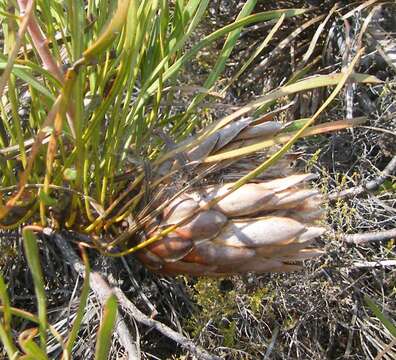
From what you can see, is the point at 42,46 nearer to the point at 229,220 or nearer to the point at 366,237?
the point at 229,220

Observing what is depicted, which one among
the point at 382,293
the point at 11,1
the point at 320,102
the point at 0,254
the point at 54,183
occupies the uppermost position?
the point at 11,1

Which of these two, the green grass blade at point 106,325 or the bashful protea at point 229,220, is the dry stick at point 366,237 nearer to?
the bashful protea at point 229,220

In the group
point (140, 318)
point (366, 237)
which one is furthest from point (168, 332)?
point (366, 237)

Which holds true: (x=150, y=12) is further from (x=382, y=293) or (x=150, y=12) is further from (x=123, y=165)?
(x=382, y=293)

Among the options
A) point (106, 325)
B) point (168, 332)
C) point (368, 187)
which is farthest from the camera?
point (368, 187)

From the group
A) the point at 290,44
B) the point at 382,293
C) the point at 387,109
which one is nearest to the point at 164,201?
the point at 382,293

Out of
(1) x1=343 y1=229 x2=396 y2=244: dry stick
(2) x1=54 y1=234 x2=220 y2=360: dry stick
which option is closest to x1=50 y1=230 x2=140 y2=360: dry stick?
(2) x1=54 y1=234 x2=220 y2=360: dry stick
